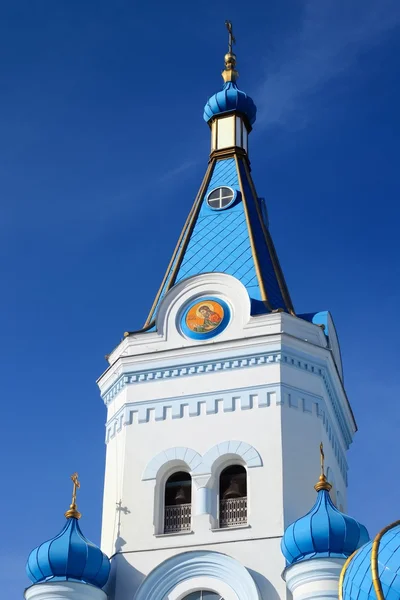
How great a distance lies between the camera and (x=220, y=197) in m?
19.5

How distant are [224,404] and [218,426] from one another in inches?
12.2

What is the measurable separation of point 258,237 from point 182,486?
4.07 meters

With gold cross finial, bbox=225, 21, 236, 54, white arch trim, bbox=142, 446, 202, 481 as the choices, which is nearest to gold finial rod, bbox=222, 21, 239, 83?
gold cross finial, bbox=225, 21, 236, 54

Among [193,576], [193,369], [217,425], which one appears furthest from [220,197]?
[193,576]

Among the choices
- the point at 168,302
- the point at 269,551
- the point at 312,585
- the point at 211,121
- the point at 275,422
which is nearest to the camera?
the point at 312,585

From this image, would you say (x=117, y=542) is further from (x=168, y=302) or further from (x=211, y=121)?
(x=211, y=121)

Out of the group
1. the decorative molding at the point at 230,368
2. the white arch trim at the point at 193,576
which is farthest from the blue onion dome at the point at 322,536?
the decorative molding at the point at 230,368

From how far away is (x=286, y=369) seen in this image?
16.8 meters

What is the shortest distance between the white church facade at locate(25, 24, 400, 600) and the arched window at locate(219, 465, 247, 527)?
0.02 metres

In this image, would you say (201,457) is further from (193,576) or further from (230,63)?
(230,63)

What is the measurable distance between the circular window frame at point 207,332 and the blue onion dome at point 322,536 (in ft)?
10.9

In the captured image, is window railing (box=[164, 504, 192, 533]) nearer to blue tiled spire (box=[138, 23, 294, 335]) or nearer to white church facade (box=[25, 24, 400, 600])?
white church facade (box=[25, 24, 400, 600])

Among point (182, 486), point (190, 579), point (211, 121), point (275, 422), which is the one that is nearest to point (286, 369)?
point (275, 422)

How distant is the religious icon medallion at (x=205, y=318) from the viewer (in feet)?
56.8
